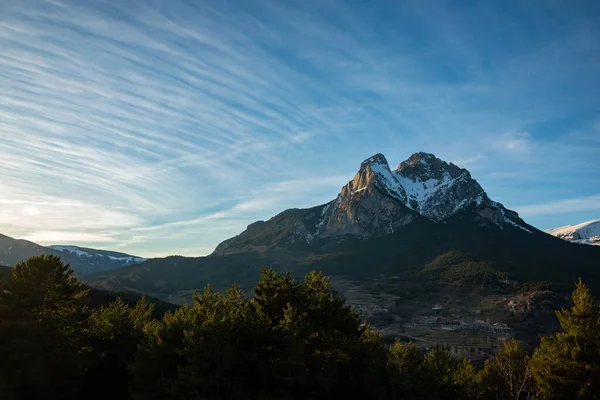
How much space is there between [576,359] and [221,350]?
1468 inches

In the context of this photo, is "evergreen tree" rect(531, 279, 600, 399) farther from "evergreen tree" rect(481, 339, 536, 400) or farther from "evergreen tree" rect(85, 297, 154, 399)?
"evergreen tree" rect(85, 297, 154, 399)

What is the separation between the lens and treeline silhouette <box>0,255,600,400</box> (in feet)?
118

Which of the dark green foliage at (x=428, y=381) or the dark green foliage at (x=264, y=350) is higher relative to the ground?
the dark green foliage at (x=264, y=350)

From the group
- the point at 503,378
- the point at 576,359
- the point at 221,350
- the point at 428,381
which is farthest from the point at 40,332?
the point at 503,378

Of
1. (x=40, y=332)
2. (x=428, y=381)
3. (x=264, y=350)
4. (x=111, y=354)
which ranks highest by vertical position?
(x=40, y=332)

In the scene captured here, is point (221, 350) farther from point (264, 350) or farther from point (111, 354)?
point (111, 354)

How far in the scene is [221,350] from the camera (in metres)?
35.4

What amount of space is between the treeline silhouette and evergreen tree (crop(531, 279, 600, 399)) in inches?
4.2

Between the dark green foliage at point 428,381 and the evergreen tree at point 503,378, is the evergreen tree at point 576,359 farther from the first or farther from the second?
the evergreen tree at point 503,378

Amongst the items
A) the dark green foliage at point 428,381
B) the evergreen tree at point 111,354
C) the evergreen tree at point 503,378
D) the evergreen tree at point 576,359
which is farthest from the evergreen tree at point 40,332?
the evergreen tree at point 503,378

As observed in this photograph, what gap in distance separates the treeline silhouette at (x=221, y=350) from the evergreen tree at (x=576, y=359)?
0.35 feet

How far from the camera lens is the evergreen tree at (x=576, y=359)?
140ft

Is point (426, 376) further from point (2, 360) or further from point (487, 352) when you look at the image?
point (487, 352)

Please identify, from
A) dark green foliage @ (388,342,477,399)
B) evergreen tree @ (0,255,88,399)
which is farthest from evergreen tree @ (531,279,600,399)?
evergreen tree @ (0,255,88,399)
